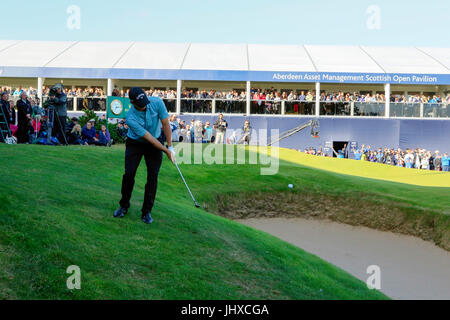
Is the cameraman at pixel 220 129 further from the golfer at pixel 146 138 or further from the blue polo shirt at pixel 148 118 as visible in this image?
the blue polo shirt at pixel 148 118

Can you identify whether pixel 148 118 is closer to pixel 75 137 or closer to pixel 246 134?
pixel 75 137

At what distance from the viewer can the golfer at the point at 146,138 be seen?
8398 mm

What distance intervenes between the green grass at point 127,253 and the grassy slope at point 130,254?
0.01 meters

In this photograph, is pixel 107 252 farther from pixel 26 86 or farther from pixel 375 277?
pixel 26 86

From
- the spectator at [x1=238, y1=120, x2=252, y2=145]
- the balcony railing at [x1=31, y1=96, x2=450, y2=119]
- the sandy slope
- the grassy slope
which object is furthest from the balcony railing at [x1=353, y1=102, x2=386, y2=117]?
the grassy slope

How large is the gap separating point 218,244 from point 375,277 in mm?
4813

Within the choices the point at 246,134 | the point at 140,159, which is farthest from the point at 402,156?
the point at 140,159

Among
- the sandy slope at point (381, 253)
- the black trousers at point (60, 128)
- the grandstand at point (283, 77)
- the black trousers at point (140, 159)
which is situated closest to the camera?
the black trousers at point (140, 159)

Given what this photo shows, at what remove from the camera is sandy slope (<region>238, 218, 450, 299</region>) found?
1167 cm

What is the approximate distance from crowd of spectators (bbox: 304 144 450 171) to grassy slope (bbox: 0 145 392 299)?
28.4 metres

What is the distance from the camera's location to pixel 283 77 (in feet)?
139

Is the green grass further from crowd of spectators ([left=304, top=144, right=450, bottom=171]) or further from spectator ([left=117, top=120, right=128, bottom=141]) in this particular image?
crowd of spectators ([left=304, top=144, right=450, bottom=171])

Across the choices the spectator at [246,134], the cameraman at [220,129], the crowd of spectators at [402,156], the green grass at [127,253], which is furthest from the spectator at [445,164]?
the green grass at [127,253]

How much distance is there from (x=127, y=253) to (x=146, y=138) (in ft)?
6.51
